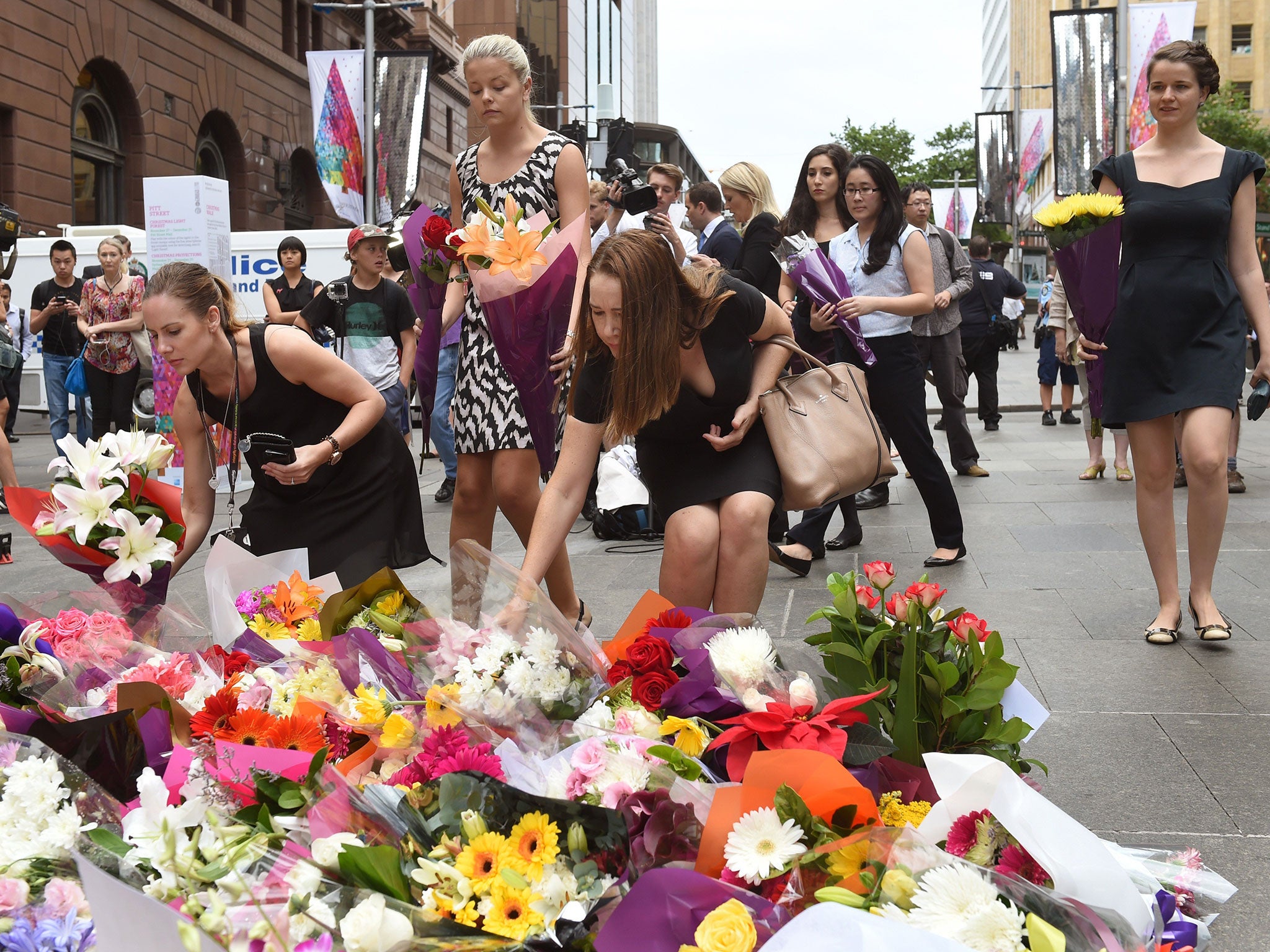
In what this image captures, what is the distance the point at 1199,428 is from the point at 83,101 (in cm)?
2310

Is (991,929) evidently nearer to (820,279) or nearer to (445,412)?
(820,279)

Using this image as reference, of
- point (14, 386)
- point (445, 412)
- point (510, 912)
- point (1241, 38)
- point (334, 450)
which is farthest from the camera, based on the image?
point (1241, 38)

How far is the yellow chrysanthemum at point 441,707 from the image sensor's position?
6.83 ft

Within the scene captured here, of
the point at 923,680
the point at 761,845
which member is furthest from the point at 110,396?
the point at 761,845

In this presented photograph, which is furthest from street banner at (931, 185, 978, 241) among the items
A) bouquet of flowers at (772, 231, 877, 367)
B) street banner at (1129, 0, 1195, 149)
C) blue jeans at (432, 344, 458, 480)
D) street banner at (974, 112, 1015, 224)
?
bouquet of flowers at (772, 231, 877, 367)

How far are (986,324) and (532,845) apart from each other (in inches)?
437

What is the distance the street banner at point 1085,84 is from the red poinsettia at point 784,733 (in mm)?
16018

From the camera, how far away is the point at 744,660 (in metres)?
2.16

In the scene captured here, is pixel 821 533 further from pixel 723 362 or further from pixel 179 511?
pixel 179 511

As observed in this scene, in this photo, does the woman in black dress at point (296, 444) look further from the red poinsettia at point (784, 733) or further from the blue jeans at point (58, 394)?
the blue jeans at point (58, 394)

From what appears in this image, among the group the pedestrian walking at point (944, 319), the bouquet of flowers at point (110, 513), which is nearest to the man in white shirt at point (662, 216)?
the pedestrian walking at point (944, 319)

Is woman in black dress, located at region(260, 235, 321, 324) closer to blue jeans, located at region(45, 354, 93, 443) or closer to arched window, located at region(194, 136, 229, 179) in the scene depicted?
blue jeans, located at region(45, 354, 93, 443)

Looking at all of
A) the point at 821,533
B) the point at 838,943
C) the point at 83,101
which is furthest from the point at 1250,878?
the point at 83,101

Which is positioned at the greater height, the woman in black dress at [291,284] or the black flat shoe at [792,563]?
the woman in black dress at [291,284]
